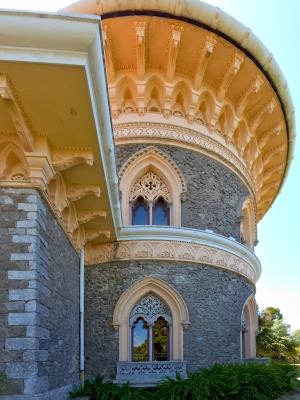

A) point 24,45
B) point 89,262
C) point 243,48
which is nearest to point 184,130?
point 243,48

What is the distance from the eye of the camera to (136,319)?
455 inches

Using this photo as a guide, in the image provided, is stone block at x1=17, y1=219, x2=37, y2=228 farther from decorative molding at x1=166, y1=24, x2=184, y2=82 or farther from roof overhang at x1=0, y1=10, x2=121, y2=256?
decorative molding at x1=166, y1=24, x2=184, y2=82

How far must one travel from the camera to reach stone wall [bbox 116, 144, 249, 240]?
12.4 metres

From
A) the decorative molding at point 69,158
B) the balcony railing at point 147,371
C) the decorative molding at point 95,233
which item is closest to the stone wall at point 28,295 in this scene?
the decorative molding at point 69,158

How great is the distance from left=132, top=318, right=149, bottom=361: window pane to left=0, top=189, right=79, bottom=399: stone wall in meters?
4.35

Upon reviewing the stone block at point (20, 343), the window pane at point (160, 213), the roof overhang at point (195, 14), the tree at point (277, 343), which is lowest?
the tree at point (277, 343)

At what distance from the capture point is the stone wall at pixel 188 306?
11.2 meters

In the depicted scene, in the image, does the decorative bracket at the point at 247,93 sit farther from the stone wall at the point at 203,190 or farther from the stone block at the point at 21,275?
the stone block at the point at 21,275

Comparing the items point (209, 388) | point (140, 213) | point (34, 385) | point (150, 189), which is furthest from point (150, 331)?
point (34, 385)

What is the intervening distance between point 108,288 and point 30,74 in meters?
7.29

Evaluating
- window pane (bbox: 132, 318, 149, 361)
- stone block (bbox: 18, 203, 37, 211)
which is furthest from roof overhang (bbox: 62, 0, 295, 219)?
stone block (bbox: 18, 203, 37, 211)

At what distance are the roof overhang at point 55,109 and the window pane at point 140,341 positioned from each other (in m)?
4.32

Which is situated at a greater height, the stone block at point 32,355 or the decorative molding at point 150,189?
the decorative molding at point 150,189

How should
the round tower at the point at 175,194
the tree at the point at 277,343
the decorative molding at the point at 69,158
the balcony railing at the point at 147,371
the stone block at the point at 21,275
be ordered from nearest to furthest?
1. the stone block at the point at 21,275
2. the decorative molding at the point at 69,158
3. the balcony railing at the point at 147,371
4. the round tower at the point at 175,194
5. the tree at the point at 277,343
